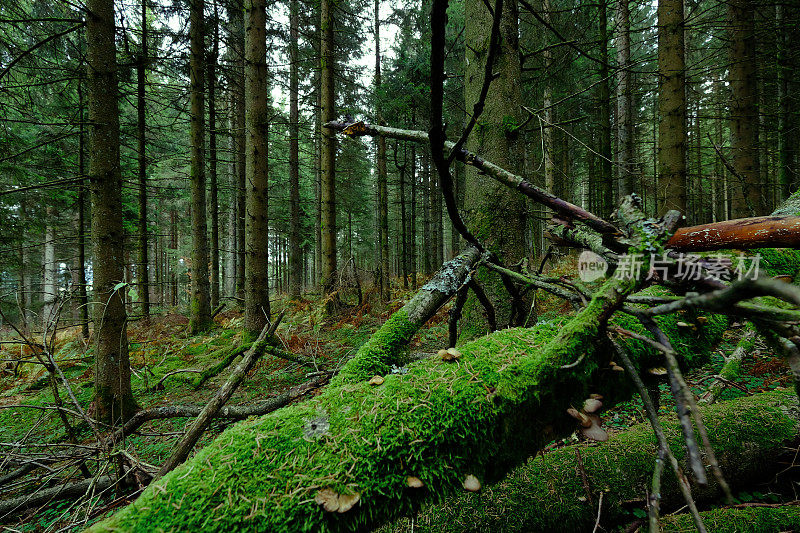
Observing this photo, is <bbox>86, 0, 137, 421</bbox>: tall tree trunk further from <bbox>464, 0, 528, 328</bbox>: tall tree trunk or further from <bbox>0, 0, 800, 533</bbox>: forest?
<bbox>464, 0, 528, 328</bbox>: tall tree trunk

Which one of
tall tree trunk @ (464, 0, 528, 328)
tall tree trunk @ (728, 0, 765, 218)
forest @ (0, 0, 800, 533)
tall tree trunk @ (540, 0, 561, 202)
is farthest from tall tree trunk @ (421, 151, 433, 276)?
tall tree trunk @ (464, 0, 528, 328)

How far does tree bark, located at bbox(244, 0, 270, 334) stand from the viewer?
6.18m

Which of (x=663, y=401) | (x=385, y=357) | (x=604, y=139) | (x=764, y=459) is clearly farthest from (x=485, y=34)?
(x=604, y=139)

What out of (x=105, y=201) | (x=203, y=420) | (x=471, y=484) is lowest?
(x=203, y=420)

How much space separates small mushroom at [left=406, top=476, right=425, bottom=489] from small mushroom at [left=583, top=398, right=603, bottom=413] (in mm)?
688

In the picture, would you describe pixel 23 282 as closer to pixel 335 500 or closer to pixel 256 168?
pixel 256 168

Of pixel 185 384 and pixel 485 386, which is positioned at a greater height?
pixel 485 386

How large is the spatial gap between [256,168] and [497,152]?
4929 mm

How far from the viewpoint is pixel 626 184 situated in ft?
32.9

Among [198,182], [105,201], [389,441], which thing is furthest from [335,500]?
[198,182]

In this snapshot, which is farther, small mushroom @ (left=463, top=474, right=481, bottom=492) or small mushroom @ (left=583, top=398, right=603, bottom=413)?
small mushroom @ (left=583, top=398, right=603, bottom=413)

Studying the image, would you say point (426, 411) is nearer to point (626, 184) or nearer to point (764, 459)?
point (764, 459)

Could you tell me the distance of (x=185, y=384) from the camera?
5.80m

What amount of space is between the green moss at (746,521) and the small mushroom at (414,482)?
1.92m
